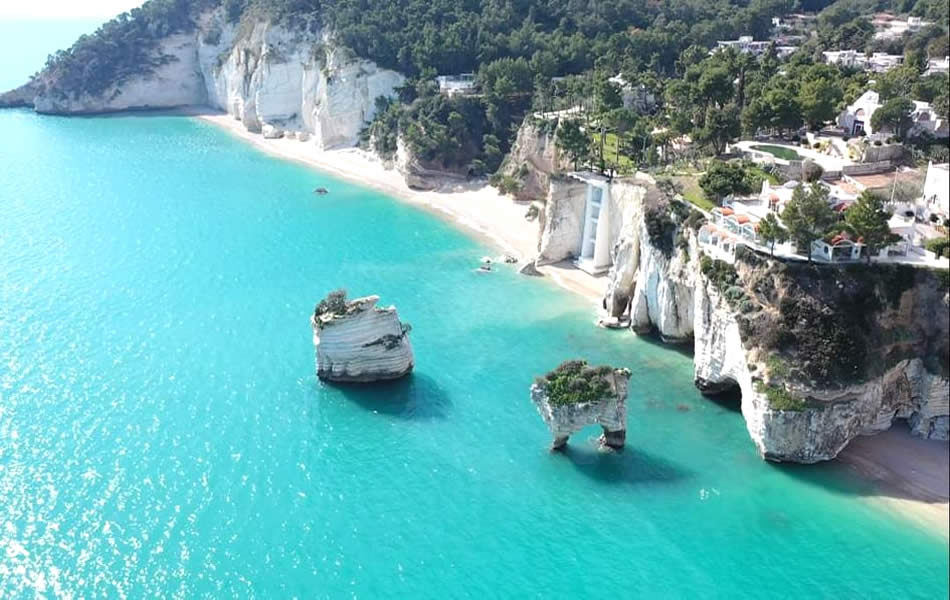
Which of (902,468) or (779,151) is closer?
(902,468)

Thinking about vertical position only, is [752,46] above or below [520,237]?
above

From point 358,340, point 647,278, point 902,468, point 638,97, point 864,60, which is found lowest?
point 902,468

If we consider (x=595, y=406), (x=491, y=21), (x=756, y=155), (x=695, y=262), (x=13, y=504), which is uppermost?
(x=491, y=21)

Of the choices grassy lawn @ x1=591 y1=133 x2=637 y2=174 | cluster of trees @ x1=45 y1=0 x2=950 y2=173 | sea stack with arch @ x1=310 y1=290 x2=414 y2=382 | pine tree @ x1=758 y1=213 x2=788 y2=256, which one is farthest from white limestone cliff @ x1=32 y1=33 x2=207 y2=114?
pine tree @ x1=758 y1=213 x2=788 y2=256

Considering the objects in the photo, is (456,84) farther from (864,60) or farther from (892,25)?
(892,25)

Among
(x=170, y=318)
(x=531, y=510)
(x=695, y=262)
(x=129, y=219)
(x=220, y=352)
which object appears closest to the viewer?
(x=531, y=510)

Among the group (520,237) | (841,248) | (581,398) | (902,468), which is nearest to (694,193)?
(841,248)

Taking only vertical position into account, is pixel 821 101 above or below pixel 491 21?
below

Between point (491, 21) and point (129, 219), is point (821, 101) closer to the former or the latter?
point (491, 21)

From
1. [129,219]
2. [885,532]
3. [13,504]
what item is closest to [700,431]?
[885,532]
